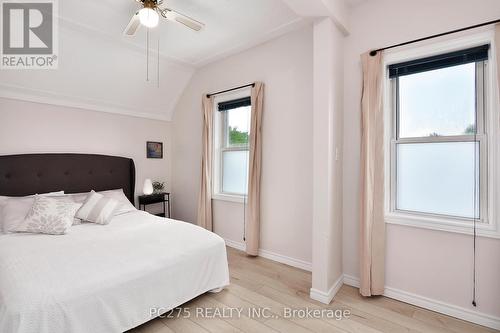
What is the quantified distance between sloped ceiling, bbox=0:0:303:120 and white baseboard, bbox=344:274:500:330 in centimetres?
301

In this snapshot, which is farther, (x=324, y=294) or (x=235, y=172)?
(x=235, y=172)

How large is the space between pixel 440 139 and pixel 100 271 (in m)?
2.95

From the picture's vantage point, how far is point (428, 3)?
82.7 inches

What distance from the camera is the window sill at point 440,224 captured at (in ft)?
6.17

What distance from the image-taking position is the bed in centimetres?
139

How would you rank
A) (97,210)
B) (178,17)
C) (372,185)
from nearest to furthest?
(178,17)
(372,185)
(97,210)

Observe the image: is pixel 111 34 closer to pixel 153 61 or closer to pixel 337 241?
pixel 153 61

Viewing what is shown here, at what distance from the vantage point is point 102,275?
1.63 m

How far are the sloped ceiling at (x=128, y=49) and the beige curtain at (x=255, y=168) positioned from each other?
0.77 m

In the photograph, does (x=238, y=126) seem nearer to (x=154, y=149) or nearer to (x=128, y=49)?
(x=154, y=149)

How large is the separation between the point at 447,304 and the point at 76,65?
4.83 meters

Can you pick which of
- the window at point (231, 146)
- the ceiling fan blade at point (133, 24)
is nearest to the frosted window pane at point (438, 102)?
the window at point (231, 146)

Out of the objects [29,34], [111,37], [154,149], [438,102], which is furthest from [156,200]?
[438,102]

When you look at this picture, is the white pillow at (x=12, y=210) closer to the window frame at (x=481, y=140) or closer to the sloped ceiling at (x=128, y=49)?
the sloped ceiling at (x=128, y=49)
